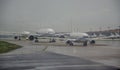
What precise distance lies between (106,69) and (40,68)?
313 centimetres

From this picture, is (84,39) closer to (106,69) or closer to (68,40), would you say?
(68,40)

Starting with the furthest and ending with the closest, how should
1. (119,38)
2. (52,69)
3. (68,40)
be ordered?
Answer: (119,38)
(68,40)
(52,69)

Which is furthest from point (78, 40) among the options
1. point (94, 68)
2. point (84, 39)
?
point (94, 68)

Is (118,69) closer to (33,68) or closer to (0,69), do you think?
(33,68)

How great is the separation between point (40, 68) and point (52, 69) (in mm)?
626

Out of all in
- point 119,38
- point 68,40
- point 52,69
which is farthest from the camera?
point 119,38

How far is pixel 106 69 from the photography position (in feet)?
30.2

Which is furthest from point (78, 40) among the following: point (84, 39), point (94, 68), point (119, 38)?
point (119, 38)

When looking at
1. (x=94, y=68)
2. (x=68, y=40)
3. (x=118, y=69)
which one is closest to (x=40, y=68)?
(x=94, y=68)

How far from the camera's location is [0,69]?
9383mm

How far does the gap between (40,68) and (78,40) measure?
2171 centimetres

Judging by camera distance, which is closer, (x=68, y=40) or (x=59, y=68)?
(x=59, y=68)

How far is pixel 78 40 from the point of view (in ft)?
100

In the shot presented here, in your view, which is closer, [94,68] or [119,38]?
[94,68]
